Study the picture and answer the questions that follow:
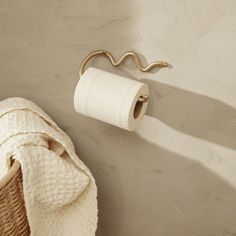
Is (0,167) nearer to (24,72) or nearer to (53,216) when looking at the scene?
(53,216)

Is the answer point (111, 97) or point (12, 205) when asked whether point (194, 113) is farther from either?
point (12, 205)

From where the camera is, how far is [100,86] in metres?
0.76

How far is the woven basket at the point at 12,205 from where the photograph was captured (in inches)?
29.2

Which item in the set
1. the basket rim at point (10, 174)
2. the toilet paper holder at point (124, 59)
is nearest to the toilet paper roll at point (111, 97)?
the toilet paper holder at point (124, 59)

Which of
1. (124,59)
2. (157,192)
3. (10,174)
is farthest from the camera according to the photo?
(157,192)

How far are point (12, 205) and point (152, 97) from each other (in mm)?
347

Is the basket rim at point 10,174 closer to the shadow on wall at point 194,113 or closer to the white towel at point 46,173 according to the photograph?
the white towel at point 46,173

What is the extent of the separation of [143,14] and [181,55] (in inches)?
4.2

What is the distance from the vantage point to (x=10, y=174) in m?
0.74

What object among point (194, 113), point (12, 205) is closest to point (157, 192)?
point (194, 113)

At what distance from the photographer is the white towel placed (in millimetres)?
792

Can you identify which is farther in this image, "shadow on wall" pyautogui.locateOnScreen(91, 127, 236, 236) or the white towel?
"shadow on wall" pyautogui.locateOnScreen(91, 127, 236, 236)

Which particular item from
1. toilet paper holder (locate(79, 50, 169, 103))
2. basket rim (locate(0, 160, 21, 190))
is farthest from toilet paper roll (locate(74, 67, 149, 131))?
basket rim (locate(0, 160, 21, 190))

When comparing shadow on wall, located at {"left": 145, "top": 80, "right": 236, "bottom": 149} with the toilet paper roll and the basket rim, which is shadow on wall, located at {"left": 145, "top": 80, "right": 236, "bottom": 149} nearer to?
the toilet paper roll
